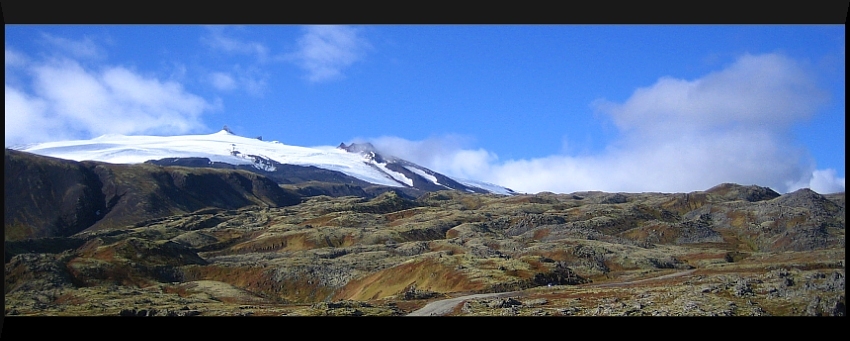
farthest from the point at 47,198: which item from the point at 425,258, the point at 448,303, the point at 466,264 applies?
the point at 448,303

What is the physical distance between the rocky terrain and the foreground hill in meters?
0.21

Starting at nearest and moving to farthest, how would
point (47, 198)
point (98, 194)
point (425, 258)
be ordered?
point (425, 258), point (47, 198), point (98, 194)

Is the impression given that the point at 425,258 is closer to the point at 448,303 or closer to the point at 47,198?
the point at 448,303

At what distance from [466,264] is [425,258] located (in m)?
4.46

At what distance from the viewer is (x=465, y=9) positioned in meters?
20.9

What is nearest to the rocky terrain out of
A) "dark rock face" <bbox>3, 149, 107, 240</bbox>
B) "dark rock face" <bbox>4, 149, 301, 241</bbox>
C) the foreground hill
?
the foreground hill

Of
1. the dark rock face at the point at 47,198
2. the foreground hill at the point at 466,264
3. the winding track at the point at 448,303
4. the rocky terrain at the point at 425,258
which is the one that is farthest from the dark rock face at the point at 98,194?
the winding track at the point at 448,303

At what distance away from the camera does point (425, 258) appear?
5988cm

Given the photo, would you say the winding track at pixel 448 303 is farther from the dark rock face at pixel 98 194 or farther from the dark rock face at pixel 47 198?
the dark rock face at pixel 47 198

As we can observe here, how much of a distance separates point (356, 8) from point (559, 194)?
149 meters

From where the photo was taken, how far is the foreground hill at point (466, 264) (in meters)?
42.5

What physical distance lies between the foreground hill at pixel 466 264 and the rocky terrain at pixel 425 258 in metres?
0.21
